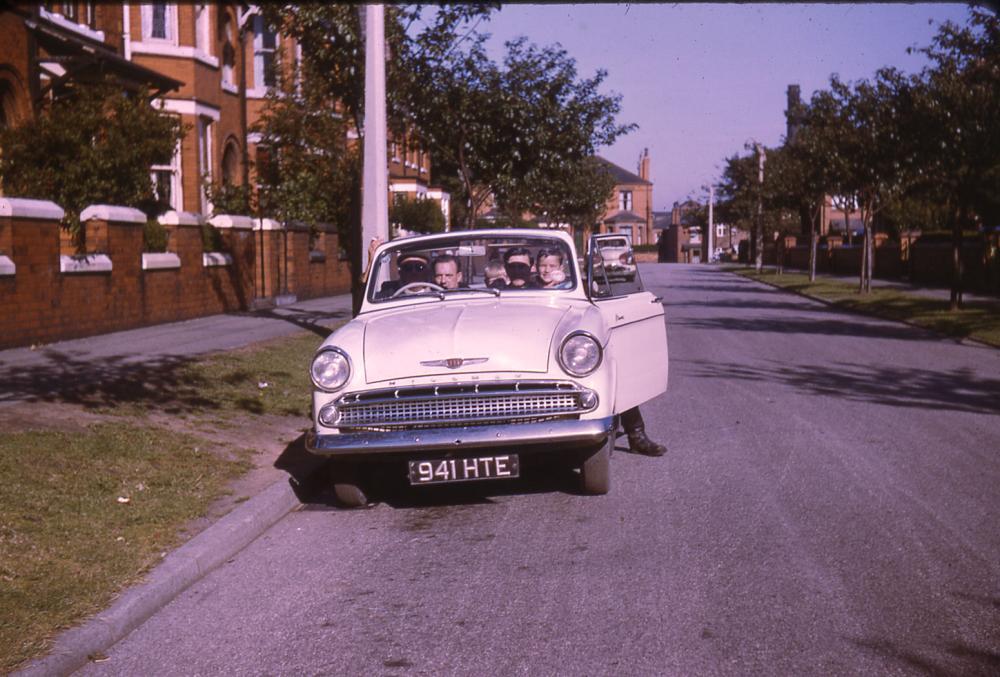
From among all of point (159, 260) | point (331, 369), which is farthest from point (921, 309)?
point (331, 369)

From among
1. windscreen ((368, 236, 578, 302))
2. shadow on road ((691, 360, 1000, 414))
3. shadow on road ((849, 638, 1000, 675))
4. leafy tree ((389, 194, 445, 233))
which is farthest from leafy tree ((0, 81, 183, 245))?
leafy tree ((389, 194, 445, 233))

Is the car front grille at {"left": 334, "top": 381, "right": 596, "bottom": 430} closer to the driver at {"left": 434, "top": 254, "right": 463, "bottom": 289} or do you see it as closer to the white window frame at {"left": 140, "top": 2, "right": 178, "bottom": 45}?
the driver at {"left": 434, "top": 254, "right": 463, "bottom": 289}

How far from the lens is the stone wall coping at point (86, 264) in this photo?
15547 millimetres

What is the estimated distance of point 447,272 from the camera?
824 cm

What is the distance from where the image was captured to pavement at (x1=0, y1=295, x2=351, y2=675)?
4.58 m

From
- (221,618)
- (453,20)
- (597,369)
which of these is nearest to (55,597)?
(221,618)

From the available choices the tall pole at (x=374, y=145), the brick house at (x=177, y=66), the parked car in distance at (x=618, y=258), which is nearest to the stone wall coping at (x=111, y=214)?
the brick house at (x=177, y=66)

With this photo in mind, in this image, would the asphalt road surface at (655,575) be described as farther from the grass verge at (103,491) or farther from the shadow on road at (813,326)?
the shadow on road at (813,326)

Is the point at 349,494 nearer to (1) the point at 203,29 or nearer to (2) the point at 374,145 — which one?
(2) the point at 374,145

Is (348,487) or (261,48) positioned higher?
(261,48)

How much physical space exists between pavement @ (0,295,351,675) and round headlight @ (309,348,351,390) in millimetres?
861

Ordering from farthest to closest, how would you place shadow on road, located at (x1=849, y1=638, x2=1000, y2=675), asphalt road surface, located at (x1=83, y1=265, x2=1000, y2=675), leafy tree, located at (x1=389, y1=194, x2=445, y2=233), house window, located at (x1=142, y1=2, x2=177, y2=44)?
leafy tree, located at (x1=389, y1=194, x2=445, y2=233) → house window, located at (x1=142, y1=2, x2=177, y2=44) → asphalt road surface, located at (x1=83, y1=265, x2=1000, y2=675) → shadow on road, located at (x1=849, y1=638, x2=1000, y2=675)

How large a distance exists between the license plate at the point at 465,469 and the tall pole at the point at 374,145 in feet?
19.4

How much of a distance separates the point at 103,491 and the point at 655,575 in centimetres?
347
